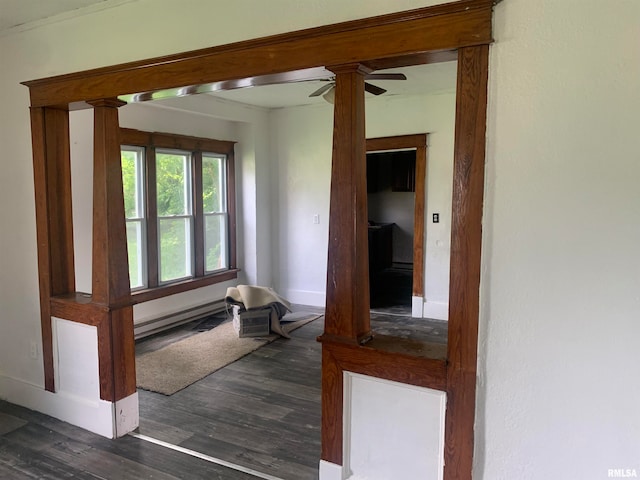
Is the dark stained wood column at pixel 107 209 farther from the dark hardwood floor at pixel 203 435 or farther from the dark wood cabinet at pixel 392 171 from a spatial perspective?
the dark wood cabinet at pixel 392 171

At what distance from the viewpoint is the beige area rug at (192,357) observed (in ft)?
12.2

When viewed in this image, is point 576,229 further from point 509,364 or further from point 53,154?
point 53,154

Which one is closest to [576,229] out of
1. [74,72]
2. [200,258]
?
[74,72]

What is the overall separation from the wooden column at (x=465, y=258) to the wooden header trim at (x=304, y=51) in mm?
128

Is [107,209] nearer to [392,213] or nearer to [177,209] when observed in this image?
[177,209]

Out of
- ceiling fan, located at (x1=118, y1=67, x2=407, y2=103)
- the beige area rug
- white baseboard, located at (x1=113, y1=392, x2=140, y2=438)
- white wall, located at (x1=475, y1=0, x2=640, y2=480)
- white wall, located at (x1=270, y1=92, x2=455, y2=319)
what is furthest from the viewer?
white wall, located at (x1=270, y1=92, x2=455, y2=319)

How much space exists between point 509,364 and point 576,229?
0.56m

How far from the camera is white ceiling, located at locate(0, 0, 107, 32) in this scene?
2631mm

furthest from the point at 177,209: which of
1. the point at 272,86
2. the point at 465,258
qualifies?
the point at 465,258

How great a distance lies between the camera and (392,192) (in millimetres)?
8852

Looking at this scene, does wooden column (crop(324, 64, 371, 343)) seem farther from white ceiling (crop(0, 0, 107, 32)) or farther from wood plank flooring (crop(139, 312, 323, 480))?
white ceiling (crop(0, 0, 107, 32))

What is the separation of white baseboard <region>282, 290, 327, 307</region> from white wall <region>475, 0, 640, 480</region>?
14.4 ft

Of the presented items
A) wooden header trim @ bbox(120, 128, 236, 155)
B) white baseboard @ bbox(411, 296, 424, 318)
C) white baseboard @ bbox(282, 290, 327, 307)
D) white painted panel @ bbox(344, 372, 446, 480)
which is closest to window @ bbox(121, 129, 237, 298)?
wooden header trim @ bbox(120, 128, 236, 155)

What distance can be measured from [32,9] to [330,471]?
3.11 m
